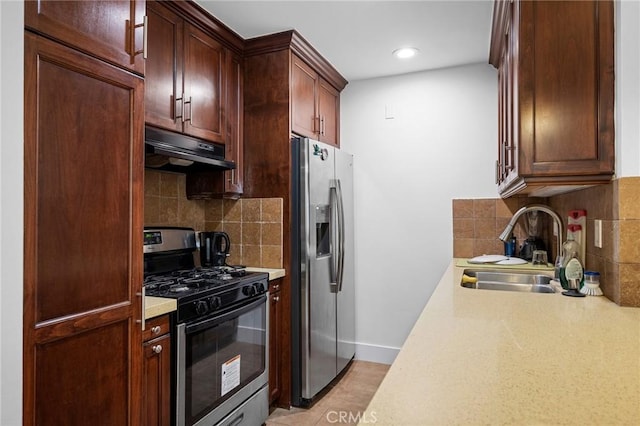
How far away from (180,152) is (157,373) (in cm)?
105

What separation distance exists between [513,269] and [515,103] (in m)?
1.16

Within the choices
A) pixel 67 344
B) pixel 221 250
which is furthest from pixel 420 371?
pixel 221 250

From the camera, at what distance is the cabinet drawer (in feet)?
4.99

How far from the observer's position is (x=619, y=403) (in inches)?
28.0

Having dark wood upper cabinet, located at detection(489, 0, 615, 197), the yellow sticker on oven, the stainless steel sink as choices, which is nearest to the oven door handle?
the yellow sticker on oven

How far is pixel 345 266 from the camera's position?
123 inches

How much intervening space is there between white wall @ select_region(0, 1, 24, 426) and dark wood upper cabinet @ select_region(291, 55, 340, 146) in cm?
168

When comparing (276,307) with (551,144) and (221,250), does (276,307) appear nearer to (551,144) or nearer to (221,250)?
(221,250)

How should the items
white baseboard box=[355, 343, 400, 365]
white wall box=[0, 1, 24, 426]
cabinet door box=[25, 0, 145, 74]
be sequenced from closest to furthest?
1. white wall box=[0, 1, 24, 426]
2. cabinet door box=[25, 0, 145, 74]
3. white baseboard box=[355, 343, 400, 365]

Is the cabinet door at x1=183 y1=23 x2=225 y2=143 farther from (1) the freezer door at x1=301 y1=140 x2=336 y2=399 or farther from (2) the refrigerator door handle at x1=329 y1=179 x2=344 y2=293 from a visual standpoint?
(2) the refrigerator door handle at x1=329 y1=179 x2=344 y2=293

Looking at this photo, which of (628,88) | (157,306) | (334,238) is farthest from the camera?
(334,238)

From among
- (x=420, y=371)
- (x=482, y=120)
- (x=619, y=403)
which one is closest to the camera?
(x=619, y=403)

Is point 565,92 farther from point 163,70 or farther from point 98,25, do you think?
point 163,70

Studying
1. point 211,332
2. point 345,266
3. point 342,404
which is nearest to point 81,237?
point 211,332
